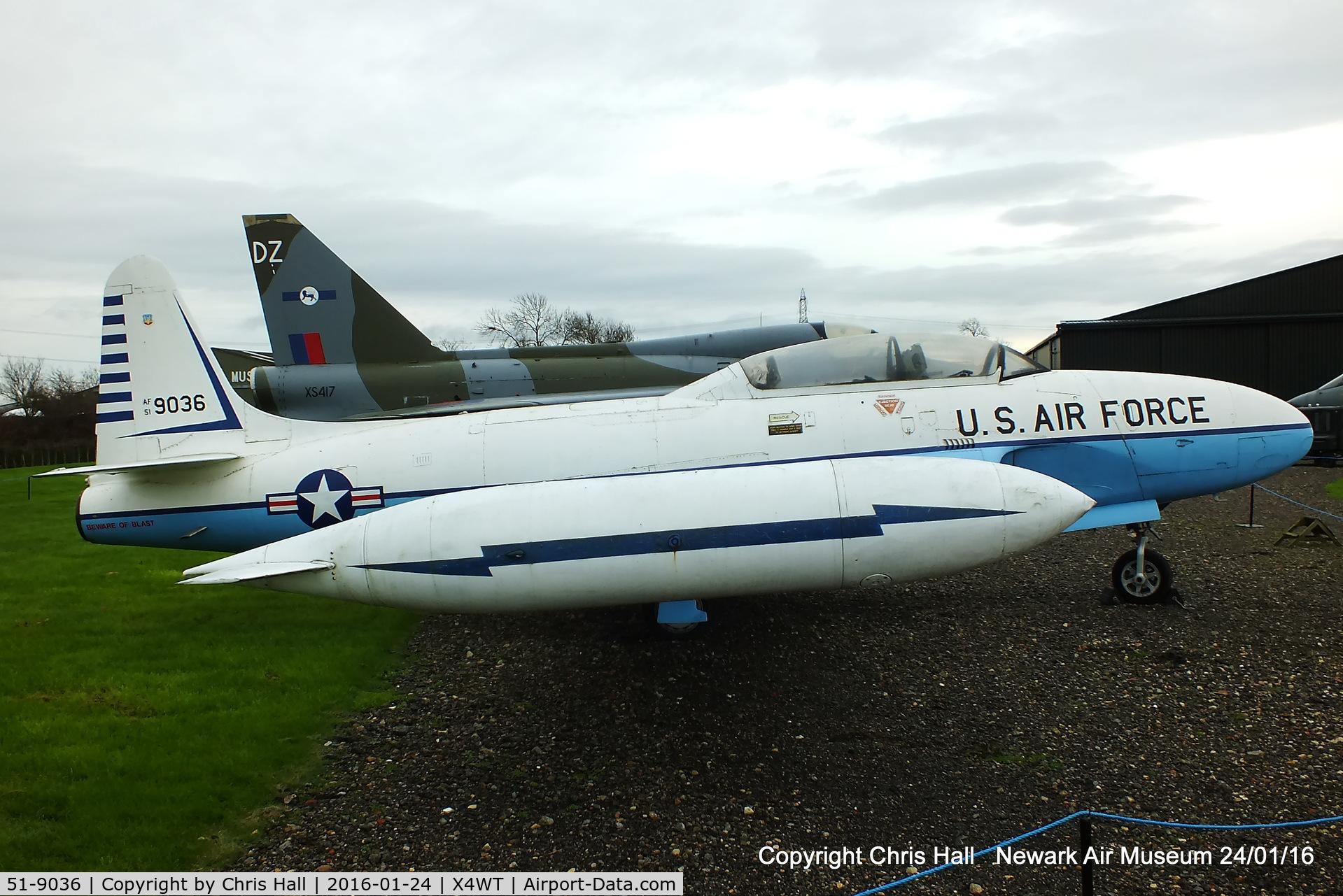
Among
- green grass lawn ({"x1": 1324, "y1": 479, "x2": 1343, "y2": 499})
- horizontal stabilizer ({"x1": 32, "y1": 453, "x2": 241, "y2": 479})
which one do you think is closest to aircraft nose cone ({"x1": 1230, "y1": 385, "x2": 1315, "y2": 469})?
horizontal stabilizer ({"x1": 32, "y1": 453, "x2": 241, "y2": 479})

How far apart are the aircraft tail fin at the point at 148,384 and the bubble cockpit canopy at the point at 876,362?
489cm

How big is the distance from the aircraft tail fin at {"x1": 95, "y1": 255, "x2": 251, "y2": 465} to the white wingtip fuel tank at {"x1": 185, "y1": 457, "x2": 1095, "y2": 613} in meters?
3.00

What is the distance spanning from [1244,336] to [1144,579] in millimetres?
26869

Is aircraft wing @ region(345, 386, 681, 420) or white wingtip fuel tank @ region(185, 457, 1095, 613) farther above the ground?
aircraft wing @ region(345, 386, 681, 420)

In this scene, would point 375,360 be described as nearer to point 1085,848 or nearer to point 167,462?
point 167,462

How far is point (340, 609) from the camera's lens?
25.5 ft

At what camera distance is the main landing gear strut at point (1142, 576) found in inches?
262

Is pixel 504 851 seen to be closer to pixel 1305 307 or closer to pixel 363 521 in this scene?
pixel 363 521

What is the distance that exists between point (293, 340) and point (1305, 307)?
33.4 m

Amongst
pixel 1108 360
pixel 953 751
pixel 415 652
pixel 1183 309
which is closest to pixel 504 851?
pixel 953 751

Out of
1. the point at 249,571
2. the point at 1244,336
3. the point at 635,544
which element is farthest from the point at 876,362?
the point at 1244,336

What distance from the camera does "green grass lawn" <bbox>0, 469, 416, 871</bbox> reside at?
3.58 metres

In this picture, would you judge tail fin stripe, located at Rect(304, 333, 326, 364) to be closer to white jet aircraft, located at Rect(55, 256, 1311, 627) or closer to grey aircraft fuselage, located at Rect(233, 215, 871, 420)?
grey aircraft fuselage, located at Rect(233, 215, 871, 420)

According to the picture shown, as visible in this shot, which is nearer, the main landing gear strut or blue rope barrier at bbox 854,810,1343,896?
blue rope barrier at bbox 854,810,1343,896
